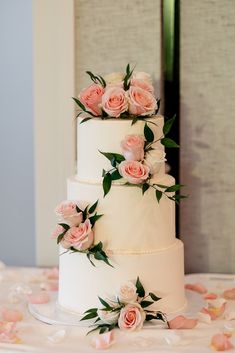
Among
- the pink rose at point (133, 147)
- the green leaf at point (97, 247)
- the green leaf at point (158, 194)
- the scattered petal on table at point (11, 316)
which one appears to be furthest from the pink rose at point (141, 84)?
the scattered petal on table at point (11, 316)

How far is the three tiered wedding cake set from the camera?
4.65ft

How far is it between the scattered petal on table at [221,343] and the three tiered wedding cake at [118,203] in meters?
0.18

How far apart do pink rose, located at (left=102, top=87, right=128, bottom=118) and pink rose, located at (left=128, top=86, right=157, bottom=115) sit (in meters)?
0.02

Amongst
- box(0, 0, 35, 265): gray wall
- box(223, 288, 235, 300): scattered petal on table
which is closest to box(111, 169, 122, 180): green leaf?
box(223, 288, 235, 300): scattered petal on table

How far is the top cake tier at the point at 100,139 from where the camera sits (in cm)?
143

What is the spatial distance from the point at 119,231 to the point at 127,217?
4cm

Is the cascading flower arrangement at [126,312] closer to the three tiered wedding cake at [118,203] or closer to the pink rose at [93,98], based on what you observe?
the three tiered wedding cake at [118,203]

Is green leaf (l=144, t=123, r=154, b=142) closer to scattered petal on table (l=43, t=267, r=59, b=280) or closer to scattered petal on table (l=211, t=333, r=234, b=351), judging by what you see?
scattered petal on table (l=211, t=333, r=234, b=351)

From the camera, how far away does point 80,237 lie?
4.62 feet

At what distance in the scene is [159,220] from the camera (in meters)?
1.46

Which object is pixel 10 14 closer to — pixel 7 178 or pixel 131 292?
pixel 7 178

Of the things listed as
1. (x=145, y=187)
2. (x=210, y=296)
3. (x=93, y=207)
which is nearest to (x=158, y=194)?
(x=145, y=187)

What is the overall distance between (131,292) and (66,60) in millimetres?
741

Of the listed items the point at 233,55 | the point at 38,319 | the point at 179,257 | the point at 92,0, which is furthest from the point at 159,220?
the point at 92,0
